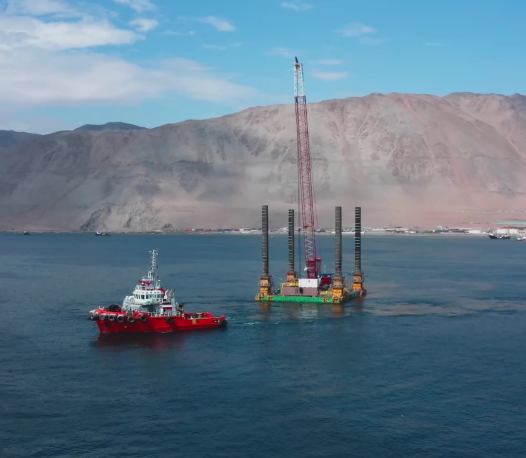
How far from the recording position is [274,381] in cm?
4697

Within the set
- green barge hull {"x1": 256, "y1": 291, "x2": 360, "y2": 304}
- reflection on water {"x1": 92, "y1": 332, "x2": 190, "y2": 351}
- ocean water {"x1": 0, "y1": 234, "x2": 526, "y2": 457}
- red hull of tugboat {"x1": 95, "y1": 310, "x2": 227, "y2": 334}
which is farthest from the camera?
green barge hull {"x1": 256, "y1": 291, "x2": 360, "y2": 304}

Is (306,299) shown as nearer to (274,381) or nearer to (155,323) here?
(155,323)

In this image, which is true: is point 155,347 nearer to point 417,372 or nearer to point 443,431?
point 417,372

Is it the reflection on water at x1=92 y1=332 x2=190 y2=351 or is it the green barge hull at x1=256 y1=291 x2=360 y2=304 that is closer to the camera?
the reflection on water at x1=92 y1=332 x2=190 y2=351

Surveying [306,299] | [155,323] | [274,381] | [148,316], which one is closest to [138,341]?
[148,316]

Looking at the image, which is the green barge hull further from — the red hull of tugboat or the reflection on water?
the reflection on water

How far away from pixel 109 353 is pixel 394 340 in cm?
2227

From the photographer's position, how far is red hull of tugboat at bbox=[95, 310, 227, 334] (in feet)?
200

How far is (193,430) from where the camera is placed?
38312mm

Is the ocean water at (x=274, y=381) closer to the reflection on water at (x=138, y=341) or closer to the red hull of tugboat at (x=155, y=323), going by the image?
the reflection on water at (x=138, y=341)

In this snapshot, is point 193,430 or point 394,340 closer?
point 193,430

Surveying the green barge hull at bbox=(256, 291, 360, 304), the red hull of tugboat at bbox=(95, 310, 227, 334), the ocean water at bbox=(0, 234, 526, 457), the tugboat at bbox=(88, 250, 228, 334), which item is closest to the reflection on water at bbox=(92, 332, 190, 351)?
the ocean water at bbox=(0, 234, 526, 457)

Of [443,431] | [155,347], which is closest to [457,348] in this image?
[443,431]

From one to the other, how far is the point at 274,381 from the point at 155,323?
17915 mm
